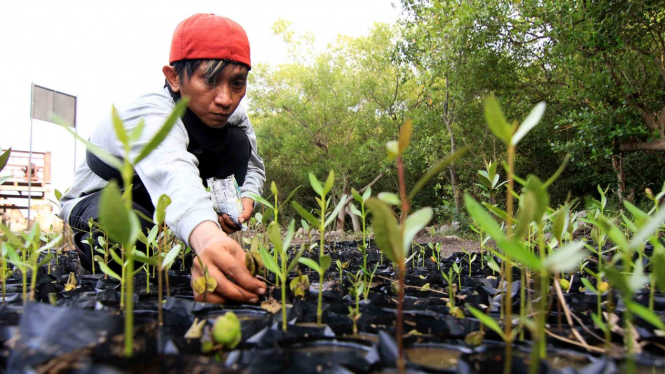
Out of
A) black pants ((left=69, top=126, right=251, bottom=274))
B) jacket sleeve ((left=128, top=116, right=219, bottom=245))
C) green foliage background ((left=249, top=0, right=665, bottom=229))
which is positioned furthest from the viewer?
green foliage background ((left=249, top=0, right=665, bottom=229))

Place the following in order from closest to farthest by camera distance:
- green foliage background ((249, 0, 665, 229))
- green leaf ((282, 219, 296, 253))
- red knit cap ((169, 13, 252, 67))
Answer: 1. green leaf ((282, 219, 296, 253))
2. red knit cap ((169, 13, 252, 67))
3. green foliage background ((249, 0, 665, 229))

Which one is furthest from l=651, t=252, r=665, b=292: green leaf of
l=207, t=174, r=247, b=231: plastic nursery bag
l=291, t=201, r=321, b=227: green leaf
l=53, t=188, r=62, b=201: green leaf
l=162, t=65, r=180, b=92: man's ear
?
l=53, t=188, r=62, b=201: green leaf

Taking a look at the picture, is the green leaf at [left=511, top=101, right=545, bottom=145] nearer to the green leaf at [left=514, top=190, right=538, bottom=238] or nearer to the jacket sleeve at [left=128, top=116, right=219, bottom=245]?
the green leaf at [left=514, top=190, right=538, bottom=238]

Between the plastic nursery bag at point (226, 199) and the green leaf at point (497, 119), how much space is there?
1.40 metres

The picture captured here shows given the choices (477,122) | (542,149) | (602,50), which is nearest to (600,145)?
(602,50)

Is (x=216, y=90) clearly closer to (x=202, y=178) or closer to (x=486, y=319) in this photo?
(x=202, y=178)

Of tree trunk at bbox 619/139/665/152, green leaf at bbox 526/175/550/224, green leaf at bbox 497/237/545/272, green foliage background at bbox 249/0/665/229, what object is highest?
green foliage background at bbox 249/0/665/229

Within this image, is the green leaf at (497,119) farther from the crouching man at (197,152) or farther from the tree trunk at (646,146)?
the tree trunk at (646,146)

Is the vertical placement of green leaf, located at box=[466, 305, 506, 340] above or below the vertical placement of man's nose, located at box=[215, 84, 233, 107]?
below

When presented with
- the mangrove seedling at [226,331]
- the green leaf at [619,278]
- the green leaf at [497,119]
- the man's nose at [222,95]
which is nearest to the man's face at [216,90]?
the man's nose at [222,95]

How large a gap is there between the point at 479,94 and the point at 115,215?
8.32 m

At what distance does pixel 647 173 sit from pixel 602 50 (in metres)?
4.88

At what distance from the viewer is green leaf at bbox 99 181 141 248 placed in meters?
0.36

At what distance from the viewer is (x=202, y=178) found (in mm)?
2121
